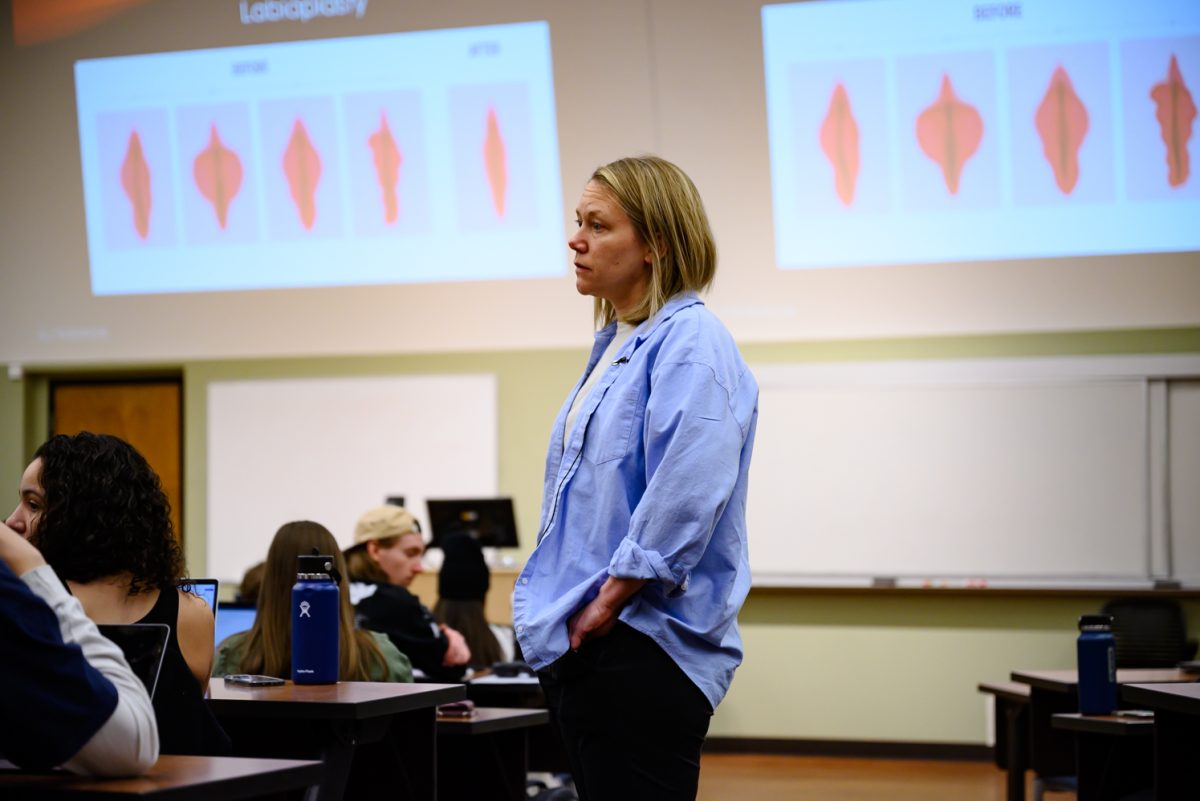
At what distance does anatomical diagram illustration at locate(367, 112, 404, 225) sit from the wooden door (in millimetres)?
2043

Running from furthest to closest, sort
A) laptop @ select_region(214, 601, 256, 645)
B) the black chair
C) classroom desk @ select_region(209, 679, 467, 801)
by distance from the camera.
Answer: the black chair < laptop @ select_region(214, 601, 256, 645) < classroom desk @ select_region(209, 679, 467, 801)

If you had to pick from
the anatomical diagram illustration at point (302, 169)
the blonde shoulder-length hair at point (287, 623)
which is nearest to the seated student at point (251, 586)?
the blonde shoulder-length hair at point (287, 623)

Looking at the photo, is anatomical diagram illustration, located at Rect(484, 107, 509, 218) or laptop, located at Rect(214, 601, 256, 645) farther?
anatomical diagram illustration, located at Rect(484, 107, 509, 218)

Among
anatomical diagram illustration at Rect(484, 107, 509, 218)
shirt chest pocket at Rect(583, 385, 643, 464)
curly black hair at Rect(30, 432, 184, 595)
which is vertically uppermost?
anatomical diagram illustration at Rect(484, 107, 509, 218)

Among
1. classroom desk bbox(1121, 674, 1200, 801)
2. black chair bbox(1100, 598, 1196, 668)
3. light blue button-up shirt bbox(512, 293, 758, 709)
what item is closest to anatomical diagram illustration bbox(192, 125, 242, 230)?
black chair bbox(1100, 598, 1196, 668)

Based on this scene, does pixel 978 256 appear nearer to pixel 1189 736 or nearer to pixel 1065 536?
pixel 1065 536

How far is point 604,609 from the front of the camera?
1813 mm

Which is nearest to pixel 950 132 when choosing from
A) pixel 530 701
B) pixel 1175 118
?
pixel 1175 118

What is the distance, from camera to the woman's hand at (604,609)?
5.93 feet

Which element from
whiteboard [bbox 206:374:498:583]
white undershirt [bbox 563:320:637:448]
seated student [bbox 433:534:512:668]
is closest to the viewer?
white undershirt [bbox 563:320:637:448]

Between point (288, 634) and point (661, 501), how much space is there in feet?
5.19

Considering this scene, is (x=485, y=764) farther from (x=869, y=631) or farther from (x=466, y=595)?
(x=869, y=631)

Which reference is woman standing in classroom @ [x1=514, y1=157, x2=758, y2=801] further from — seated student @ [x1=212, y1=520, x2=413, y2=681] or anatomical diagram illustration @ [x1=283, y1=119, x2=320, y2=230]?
anatomical diagram illustration @ [x1=283, y1=119, x2=320, y2=230]

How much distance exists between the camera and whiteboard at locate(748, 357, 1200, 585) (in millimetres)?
6336
